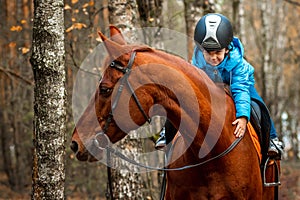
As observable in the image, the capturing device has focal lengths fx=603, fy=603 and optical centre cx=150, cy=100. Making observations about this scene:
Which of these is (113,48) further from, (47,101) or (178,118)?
(47,101)

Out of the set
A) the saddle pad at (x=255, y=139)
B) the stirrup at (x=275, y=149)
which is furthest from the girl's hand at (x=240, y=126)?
the stirrup at (x=275, y=149)

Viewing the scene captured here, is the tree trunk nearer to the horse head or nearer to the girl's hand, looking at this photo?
the horse head

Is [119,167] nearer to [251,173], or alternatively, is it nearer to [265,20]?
[251,173]

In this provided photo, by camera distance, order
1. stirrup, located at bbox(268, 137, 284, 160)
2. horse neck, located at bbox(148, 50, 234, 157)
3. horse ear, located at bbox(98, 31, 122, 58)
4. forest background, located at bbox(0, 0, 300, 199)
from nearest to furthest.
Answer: horse ear, located at bbox(98, 31, 122, 58), horse neck, located at bbox(148, 50, 234, 157), stirrup, located at bbox(268, 137, 284, 160), forest background, located at bbox(0, 0, 300, 199)

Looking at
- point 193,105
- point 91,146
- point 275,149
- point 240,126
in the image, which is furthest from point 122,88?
Result: point 275,149

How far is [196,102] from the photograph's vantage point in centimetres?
524

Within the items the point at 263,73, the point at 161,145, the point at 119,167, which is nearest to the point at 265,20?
the point at 263,73

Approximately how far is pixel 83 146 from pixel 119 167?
133 inches

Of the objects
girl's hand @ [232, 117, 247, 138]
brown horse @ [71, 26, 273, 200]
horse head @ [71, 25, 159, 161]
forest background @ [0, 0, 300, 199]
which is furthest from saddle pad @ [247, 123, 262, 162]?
forest background @ [0, 0, 300, 199]

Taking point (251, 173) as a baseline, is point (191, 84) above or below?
above

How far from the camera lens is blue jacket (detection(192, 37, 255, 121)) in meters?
5.60

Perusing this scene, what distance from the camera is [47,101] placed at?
5703 mm

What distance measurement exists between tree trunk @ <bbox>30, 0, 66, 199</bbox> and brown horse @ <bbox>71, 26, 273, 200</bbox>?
70 centimetres

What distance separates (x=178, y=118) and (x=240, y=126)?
2.11 ft
